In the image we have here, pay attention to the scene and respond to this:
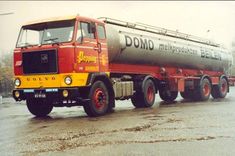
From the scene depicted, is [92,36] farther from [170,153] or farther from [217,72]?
[217,72]

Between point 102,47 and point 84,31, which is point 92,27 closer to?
point 84,31

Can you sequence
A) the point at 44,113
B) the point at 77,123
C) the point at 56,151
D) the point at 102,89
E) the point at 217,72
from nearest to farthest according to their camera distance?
the point at 56,151
the point at 77,123
the point at 102,89
the point at 44,113
the point at 217,72

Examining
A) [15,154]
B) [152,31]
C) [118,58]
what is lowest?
[15,154]

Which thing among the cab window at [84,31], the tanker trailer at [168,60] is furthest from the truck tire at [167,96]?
the cab window at [84,31]

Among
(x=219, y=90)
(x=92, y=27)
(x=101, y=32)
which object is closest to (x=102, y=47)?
(x=101, y=32)

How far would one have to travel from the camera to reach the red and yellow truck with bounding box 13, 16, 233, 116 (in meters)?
11.1

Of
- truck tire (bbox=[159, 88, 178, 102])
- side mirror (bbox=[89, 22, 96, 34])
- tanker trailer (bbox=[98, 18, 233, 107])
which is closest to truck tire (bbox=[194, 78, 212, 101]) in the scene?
tanker trailer (bbox=[98, 18, 233, 107])

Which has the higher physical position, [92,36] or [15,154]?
[92,36]

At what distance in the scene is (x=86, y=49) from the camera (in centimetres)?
1155

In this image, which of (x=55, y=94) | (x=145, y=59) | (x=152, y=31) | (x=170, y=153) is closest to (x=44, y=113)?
(x=55, y=94)

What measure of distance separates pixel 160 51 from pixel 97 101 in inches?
203

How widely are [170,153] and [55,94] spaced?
581 cm

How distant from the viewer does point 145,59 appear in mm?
15078

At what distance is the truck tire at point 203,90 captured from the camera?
736 inches
